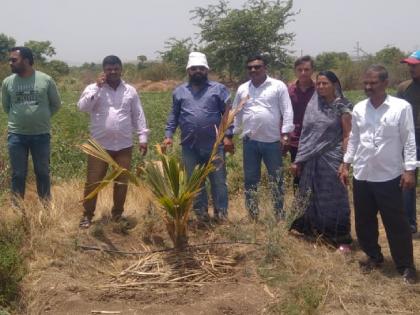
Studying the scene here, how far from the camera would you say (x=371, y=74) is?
4.05 metres

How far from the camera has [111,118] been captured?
5.07 metres

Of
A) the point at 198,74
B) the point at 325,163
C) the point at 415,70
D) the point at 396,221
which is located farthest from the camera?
the point at 198,74

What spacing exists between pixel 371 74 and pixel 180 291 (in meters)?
2.12

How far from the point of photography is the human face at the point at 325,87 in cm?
461

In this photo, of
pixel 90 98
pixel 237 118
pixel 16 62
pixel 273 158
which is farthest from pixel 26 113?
pixel 273 158

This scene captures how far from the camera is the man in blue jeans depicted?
5.09 metres

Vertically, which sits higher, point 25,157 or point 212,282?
point 25,157

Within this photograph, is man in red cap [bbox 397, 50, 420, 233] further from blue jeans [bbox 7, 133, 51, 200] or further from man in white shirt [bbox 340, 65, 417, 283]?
blue jeans [bbox 7, 133, 51, 200]

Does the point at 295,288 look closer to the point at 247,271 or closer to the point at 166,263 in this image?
Answer: the point at 247,271

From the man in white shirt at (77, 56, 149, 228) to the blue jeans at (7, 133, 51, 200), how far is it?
50 centimetres

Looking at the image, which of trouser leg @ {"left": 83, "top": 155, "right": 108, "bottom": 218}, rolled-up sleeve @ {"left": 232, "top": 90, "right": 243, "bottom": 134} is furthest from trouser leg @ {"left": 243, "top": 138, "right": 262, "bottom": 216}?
trouser leg @ {"left": 83, "top": 155, "right": 108, "bottom": 218}

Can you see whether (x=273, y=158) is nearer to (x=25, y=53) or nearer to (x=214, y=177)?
(x=214, y=177)

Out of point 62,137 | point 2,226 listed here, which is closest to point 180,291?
point 2,226

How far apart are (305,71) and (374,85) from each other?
1.13m
